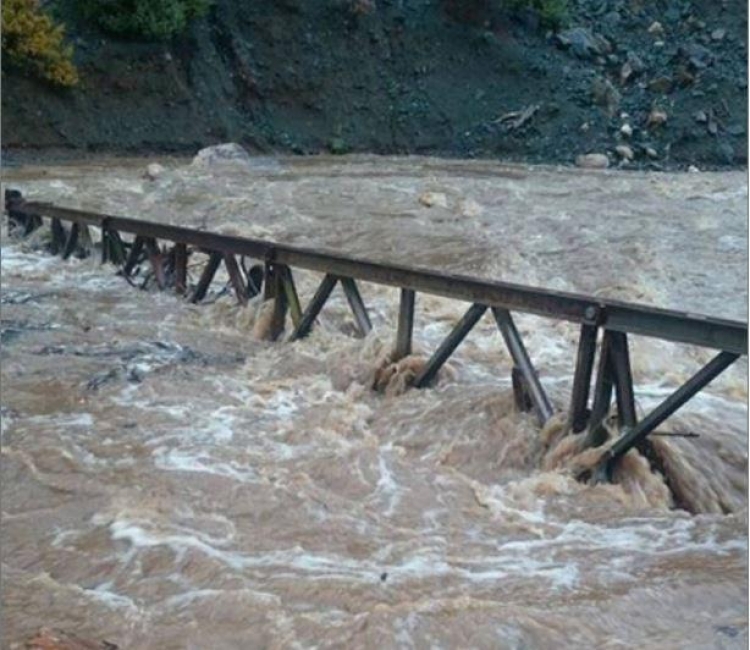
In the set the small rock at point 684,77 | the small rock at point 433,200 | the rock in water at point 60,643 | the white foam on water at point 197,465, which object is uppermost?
the small rock at point 684,77

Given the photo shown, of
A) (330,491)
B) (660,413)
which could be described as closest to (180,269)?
(330,491)

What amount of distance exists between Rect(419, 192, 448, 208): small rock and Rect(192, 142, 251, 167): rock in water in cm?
639

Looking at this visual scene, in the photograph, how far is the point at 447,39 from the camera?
1284 inches

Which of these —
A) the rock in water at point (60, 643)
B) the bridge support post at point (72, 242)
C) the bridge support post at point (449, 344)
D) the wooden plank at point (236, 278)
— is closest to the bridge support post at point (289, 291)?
the wooden plank at point (236, 278)

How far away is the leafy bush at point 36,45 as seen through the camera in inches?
977

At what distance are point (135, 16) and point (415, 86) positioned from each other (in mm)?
8103

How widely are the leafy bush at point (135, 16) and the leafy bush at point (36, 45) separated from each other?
1598 millimetres

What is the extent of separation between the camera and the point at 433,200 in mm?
18562

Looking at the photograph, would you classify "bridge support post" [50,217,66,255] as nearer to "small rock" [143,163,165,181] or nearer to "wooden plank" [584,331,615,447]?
"small rock" [143,163,165,181]

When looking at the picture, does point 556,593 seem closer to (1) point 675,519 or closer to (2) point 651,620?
(2) point 651,620

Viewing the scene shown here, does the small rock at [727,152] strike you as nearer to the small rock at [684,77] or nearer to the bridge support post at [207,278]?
the small rock at [684,77]

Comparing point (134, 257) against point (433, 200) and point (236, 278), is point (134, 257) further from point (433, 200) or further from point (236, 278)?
point (433, 200)

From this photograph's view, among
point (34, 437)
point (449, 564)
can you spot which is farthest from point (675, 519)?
point (34, 437)

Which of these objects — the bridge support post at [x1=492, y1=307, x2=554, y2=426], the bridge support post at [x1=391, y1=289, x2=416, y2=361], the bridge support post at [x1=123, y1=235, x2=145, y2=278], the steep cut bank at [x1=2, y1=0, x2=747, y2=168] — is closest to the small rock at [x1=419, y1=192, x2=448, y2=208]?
the bridge support post at [x1=123, y1=235, x2=145, y2=278]
